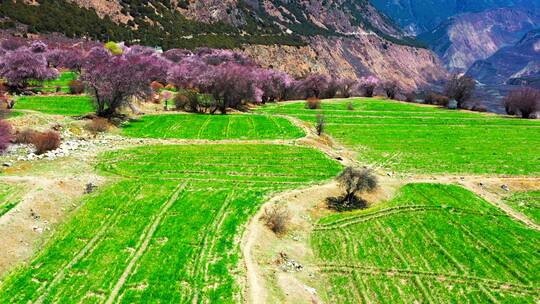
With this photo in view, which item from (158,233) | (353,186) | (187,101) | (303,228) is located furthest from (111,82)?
(303,228)

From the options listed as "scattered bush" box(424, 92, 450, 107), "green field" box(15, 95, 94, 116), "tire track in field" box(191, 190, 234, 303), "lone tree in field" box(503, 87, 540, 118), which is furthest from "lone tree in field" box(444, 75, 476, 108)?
"tire track in field" box(191, 190, 234, 303)

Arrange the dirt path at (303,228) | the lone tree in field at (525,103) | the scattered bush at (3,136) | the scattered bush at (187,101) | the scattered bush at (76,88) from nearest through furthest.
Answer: the dirt path at (303,228), the scattered bush at (3,136), the scattered bush at (76,88), the scattered bush at (187,101), the lone tree in field at (525,103)

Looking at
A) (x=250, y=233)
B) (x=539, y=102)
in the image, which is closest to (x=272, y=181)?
(x=250, y=233)

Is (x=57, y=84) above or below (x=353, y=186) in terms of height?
above

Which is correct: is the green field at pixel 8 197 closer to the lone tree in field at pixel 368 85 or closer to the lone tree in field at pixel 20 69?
the lone tree in field at pixel 20 69

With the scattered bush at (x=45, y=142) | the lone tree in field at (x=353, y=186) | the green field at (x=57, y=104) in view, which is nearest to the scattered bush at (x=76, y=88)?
the green field at (x=57, y=104)

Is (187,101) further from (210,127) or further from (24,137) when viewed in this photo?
(24,137)
